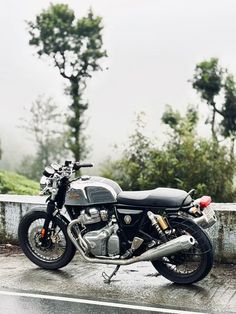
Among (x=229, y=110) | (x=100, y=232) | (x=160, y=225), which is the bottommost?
(x=100, y=232)

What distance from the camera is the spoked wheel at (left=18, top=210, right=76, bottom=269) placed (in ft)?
20.5

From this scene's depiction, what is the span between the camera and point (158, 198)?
563 centimetres

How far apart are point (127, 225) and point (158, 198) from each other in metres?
0.46

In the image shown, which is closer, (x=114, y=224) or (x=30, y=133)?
(x=114, y=224)

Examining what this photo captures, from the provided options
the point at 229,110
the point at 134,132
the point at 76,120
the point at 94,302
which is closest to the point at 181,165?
the point at 134,132

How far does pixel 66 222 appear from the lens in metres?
6.25

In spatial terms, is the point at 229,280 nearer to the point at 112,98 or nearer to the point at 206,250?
the point at 206,250

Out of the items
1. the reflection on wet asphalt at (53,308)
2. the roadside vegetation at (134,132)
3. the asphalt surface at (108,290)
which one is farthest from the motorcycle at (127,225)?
the roadside vegetation at (134,132)

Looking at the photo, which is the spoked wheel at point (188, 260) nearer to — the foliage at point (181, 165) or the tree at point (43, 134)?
the foliage at point (181, 165)

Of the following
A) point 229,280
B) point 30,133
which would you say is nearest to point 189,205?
point 229,280

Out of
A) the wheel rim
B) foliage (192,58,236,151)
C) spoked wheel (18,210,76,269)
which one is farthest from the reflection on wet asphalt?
foliage (192,58,236,151)

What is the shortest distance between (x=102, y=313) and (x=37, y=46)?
39.5 meters

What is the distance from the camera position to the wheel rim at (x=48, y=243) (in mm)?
6324

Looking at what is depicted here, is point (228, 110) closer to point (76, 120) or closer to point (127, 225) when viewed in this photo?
point (76, 120)
